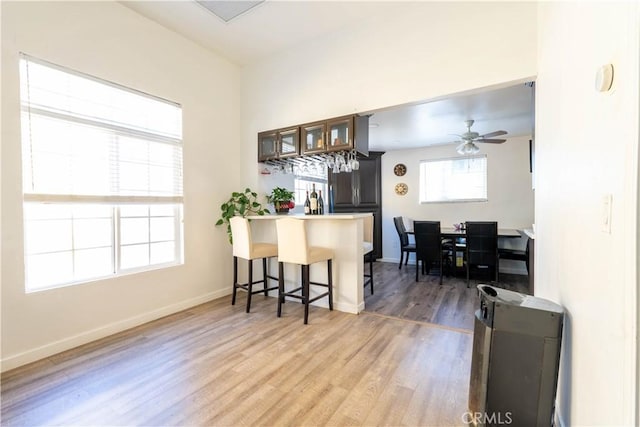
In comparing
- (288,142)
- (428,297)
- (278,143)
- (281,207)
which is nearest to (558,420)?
(428,297)

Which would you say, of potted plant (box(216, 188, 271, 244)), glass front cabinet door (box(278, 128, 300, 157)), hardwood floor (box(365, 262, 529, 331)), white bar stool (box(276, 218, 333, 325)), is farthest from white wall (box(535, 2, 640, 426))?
potted plant (box(216, 188, 271, 244))

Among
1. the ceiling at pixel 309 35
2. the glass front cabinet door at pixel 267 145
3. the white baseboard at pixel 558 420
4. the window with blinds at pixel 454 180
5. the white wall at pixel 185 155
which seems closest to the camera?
the white baseboard at pixel 558 420

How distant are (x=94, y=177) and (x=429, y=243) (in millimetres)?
4352

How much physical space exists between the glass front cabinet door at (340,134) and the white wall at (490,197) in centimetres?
353

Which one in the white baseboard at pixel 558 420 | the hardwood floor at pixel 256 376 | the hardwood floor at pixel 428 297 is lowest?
the hardwood floor at pixel 428 297

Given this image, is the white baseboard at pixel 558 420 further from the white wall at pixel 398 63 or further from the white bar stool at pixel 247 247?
the white bar stool at pixel 247 247

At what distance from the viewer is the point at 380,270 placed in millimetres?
5316

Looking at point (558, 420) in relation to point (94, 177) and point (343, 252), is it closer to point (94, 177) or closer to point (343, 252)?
point (343, 252)

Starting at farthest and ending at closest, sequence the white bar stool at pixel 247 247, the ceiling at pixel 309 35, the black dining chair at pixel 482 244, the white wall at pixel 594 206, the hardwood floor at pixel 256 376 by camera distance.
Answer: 1. the black dining chair at pixel 482 244
2. the white bar stool at pixel 247 247
3. the ceiling at pixel 309 35
4. the hardwood floor at pixel 256 376
5. the white wall at pixel 594 206

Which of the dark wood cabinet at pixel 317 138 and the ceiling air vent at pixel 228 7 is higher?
the ceiling air vent at pixel 228 7

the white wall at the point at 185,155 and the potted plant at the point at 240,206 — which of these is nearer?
the white wall at the point at 185,155

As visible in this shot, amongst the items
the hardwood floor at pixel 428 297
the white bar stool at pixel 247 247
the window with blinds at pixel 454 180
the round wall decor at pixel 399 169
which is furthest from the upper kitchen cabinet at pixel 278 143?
the window with blinds at pixel 454 180

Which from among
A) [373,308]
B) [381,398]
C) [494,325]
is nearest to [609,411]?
[494,325]

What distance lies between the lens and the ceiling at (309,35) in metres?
2.63
